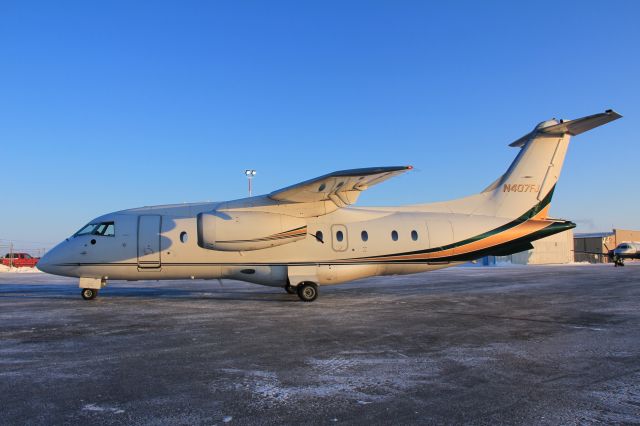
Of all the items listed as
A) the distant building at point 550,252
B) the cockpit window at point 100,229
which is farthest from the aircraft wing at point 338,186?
the distant building at point 550,252

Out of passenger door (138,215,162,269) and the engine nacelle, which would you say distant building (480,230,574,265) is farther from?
passenger door (138,215,162,269)

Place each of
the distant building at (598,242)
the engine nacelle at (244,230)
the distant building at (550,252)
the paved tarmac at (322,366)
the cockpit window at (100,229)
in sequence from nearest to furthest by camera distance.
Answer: the paved tarmac at (322,366)
the engine nacelle at (244,230)
the cockpit window at (100,229)
the distant building at (550,252)
the distant building at (598,242)

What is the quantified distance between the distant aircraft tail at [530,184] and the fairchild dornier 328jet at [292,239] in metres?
0.15

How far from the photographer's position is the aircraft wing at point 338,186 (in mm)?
11562

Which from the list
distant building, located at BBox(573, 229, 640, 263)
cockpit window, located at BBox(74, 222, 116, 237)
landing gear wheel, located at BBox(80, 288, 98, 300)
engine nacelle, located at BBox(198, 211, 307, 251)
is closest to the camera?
engine nacelle, located at BBox(198, 211, 307, 251)

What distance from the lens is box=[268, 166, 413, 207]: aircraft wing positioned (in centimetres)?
1156

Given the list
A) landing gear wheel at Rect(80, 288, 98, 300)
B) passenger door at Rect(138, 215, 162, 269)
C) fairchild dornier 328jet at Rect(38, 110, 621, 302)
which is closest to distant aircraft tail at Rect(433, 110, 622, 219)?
fairchild dornier 328jet at Rect(38, 110, 621, 302)

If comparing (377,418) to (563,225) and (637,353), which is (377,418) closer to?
(637,353)

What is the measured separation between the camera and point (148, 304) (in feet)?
43.4

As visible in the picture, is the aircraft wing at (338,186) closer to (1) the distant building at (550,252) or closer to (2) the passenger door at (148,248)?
(2) the passenger door at (148,248)

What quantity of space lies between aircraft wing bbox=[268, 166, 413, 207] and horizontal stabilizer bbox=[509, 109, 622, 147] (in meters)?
6.75

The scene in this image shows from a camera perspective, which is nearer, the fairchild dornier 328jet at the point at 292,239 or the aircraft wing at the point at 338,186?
the aircraft wing at the point at 338,186

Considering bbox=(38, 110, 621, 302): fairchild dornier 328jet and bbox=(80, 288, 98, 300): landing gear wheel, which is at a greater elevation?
bbox=(38, 110, 621, 302): fairchild dornier 328jet

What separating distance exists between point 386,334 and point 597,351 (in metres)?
3.38
